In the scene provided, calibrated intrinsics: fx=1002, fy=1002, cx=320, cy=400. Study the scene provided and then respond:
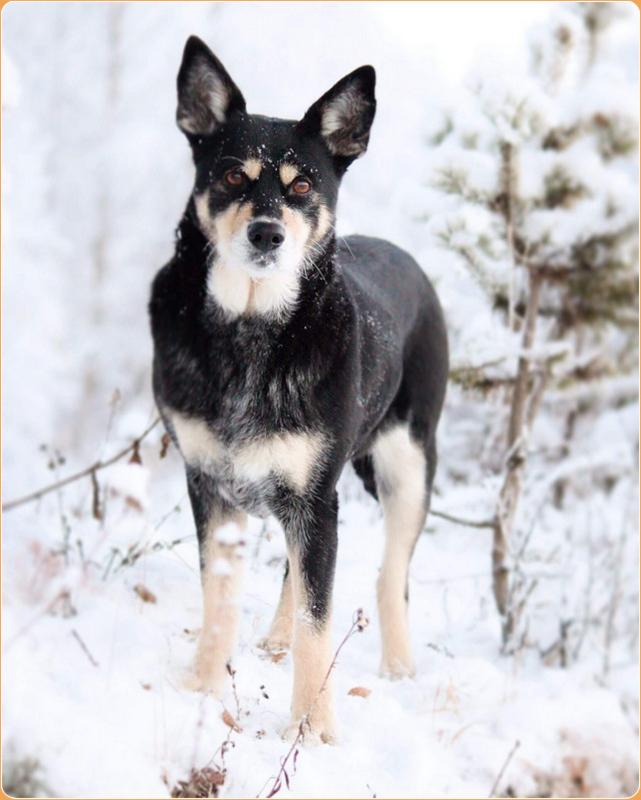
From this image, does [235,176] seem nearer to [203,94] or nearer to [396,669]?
[203,94]

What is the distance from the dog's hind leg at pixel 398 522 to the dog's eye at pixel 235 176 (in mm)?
1717

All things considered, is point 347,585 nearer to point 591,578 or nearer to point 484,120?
point 591,578

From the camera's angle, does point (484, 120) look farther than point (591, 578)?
Yes

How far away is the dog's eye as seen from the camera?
3.87 m

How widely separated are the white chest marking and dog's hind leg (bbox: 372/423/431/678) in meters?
1.24

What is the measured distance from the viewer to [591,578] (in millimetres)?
6211

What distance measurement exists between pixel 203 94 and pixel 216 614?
2134 mm

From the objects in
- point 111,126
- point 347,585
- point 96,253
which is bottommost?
point 347,585

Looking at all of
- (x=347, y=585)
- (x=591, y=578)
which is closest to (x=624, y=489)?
(x=591, y=578)

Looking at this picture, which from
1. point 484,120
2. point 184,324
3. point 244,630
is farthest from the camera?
point 484,120

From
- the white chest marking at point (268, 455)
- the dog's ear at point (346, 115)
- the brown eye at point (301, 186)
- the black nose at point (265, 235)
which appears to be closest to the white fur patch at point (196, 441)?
the white chest marking at point (268, 455)

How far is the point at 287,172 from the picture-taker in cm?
392

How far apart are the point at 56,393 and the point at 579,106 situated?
16393 millimetres

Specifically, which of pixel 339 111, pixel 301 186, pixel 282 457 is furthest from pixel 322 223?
pixel 282 457
